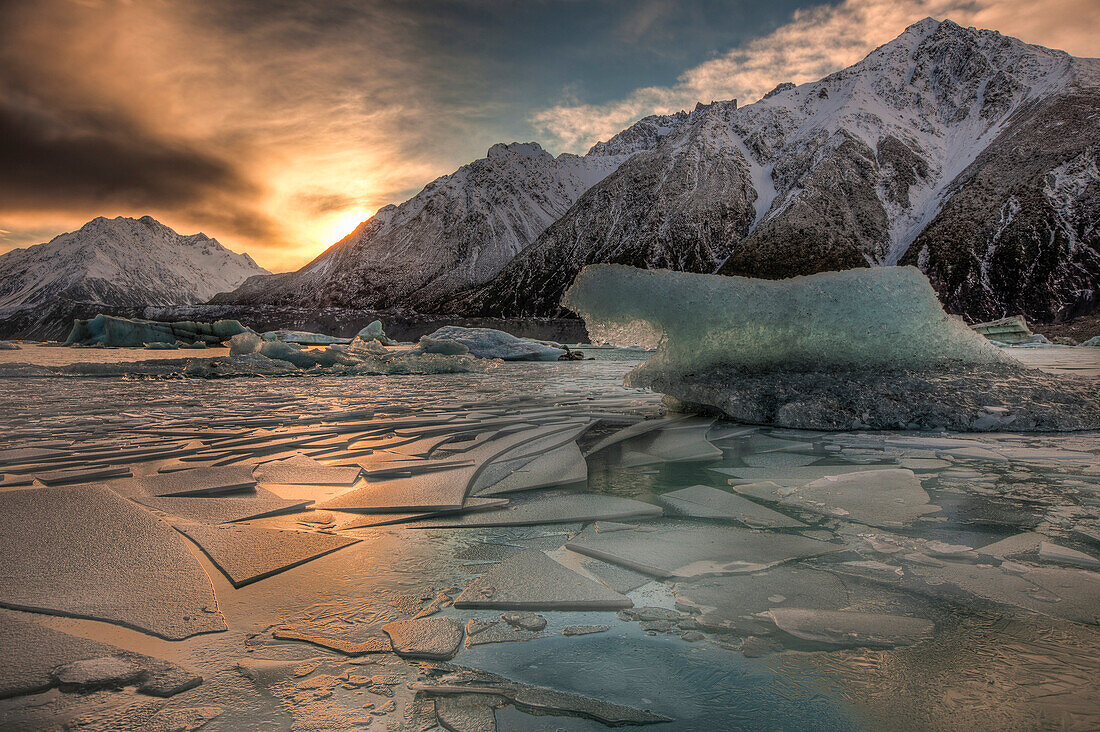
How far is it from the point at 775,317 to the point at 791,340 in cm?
29

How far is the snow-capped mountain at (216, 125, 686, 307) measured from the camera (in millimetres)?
141125

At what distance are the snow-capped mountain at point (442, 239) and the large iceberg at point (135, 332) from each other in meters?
105

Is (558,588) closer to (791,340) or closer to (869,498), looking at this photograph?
(869,498)

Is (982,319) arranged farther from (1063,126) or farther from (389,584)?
(389,584)

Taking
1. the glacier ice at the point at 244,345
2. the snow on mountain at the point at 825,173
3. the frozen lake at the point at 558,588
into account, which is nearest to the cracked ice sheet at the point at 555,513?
the frozen lake at the point at 558,588

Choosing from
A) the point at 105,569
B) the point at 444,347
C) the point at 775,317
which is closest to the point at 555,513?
the point at 105,569

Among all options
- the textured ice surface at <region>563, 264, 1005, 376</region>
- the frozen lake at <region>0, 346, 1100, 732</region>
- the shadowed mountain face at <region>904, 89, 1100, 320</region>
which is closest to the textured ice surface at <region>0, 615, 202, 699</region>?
the frozen lake at <region>0, 346, 1100, 732</region>

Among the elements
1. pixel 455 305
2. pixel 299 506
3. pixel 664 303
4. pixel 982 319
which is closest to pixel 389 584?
pixel 299 506

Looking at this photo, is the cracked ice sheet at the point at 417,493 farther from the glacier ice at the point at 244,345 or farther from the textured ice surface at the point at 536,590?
the glacier ice at the point at 244,345

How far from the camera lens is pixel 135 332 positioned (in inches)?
957

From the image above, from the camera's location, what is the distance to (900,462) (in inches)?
124

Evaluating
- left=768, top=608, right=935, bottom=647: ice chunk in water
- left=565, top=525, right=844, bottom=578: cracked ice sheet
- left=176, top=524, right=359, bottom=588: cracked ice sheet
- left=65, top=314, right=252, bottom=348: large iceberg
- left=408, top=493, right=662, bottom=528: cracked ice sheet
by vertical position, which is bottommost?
left=768, top=608, right=935, bottom=647: ice chunk in water

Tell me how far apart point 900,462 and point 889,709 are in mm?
2541

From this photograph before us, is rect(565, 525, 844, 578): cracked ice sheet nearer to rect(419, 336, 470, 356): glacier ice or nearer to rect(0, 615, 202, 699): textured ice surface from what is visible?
rect(0, 615, 202, 699): textured ice surface
